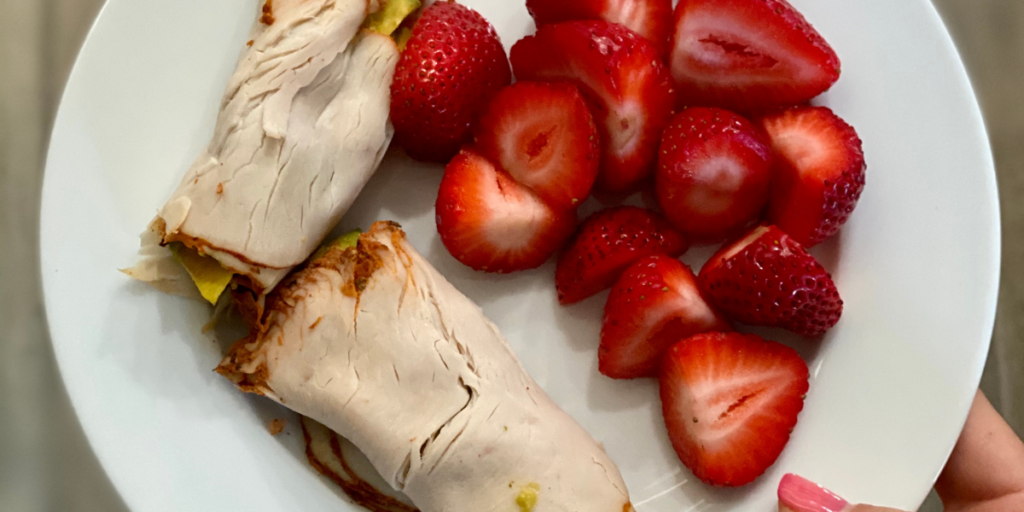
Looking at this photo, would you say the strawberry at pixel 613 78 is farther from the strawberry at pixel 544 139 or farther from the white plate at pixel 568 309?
the white plate at pixel 568 309

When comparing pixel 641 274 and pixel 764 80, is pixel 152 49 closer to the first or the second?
pixel 641 274

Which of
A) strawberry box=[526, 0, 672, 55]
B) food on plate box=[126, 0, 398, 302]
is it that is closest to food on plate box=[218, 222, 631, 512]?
food on plate box=[126, 0, 398, 302]

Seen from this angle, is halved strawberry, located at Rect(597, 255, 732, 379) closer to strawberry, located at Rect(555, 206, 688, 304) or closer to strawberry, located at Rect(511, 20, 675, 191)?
strawberry, located at Rect(555, 206, 688, 304)

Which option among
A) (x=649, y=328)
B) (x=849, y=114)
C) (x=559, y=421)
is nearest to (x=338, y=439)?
(x=559, y=421)

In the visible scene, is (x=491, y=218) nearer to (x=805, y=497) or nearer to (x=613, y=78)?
(x=613, y=78)

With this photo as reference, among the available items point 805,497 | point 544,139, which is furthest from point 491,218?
point 805,497

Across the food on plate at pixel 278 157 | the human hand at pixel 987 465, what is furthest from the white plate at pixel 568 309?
the human hand at pixel 987 465
